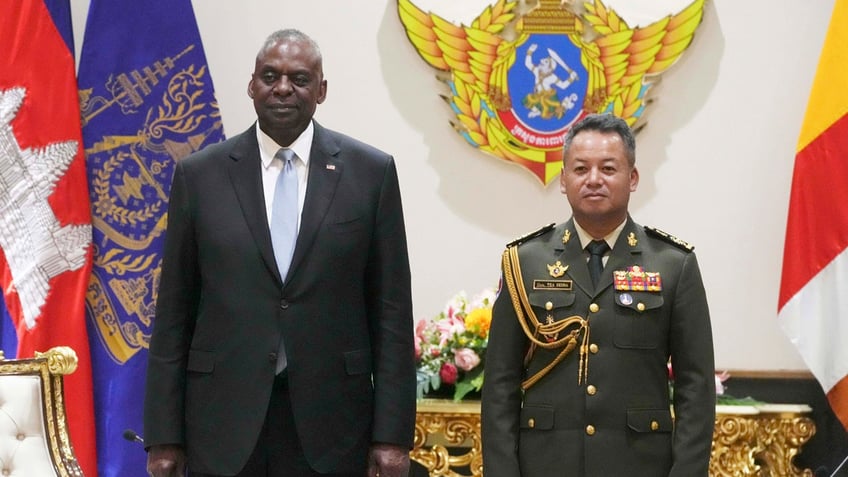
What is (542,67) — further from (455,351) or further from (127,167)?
(127,167)

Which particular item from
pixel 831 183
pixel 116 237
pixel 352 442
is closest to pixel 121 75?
pixel 116 237

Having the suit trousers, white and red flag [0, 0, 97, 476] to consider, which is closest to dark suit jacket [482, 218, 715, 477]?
the suit trousers

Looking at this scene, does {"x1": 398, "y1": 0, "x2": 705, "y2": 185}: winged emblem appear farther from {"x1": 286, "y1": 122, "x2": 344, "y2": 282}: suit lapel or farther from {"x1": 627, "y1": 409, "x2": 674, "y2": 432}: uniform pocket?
{"x1": 627, "y1": 409, "x2": 674, "y2": 432}: uniform pocket

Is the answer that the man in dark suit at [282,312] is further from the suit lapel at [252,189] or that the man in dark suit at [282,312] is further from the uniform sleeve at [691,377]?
the uniform sleeve at [691,377]

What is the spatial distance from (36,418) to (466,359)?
143 centimetres

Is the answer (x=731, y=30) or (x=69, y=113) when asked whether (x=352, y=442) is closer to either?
(x=69, y=113)

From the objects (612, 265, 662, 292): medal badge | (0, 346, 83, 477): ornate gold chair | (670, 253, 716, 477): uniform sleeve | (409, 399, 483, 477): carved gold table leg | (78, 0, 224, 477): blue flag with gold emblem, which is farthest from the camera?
(78, 0, 224, 477): blue flag with gold emblem

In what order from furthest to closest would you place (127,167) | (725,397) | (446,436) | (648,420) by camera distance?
1. (725,397)
2. (127,167)
3. (446,436)
4. (648,420)

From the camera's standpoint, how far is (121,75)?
3971 millimetres

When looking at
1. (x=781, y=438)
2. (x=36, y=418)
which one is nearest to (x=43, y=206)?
(x=36, y=418)

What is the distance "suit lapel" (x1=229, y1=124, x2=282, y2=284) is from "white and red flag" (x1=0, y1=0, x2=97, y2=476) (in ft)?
5.26

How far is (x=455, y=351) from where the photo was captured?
379 centimetres

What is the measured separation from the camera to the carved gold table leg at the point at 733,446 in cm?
378

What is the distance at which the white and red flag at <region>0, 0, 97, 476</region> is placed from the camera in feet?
12.5
